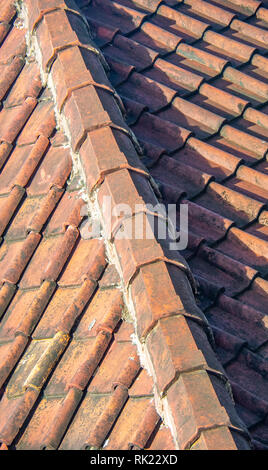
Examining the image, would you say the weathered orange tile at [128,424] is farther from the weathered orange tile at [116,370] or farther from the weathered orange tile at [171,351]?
the weathered orange tile at [171,351]

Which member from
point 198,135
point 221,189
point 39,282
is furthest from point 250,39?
point 39,282

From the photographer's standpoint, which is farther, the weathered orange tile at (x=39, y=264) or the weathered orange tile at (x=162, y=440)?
the weathered orange tile at (x=39, y=264)

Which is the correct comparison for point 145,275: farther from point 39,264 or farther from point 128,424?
point 39,264

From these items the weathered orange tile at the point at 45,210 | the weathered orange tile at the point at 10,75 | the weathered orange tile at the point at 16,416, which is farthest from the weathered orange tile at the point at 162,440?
the weathered orange tile at the point at 10,75

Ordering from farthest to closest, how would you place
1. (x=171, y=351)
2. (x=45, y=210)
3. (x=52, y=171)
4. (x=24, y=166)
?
(x=24, y=166), (x=52, y=171), (x=45, y=210), (x=171, y=351)

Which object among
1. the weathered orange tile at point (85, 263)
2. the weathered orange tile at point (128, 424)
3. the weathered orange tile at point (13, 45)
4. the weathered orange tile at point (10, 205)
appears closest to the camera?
the weathered orange tile at point (128, 424)

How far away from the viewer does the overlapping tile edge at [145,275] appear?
142 inches

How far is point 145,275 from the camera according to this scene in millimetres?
4195

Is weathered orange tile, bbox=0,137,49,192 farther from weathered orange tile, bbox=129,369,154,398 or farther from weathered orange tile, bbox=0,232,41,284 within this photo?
weathered orange tile, bbox=129,369,154,398

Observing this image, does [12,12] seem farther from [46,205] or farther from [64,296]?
[64,296]

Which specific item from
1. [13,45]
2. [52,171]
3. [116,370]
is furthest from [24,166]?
[116,370]

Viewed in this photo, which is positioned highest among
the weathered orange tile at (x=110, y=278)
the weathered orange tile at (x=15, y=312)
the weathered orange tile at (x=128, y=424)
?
the weathered orange tile at (x=110, y=278)

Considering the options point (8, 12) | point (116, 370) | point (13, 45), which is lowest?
point (116, 370)

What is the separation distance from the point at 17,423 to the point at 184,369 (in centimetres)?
116
